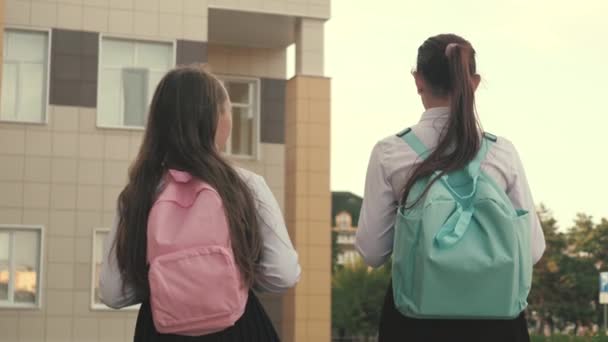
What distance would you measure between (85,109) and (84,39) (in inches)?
60.2

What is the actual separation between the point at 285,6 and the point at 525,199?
73.9 ft

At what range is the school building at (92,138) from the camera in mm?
25031

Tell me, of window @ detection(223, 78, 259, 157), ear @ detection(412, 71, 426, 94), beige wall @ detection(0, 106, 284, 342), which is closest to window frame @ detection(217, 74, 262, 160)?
window @ detection(223, 78, 259, 157)

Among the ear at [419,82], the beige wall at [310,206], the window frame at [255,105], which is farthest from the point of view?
the window frame at [255,105]

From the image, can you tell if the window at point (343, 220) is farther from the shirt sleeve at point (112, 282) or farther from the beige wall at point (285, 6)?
the shirt sleeve at point (112, 282)

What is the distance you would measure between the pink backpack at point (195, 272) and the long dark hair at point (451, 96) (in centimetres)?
72

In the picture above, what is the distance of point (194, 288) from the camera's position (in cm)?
412

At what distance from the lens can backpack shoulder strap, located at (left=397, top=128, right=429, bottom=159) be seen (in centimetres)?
450

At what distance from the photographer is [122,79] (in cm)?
2589

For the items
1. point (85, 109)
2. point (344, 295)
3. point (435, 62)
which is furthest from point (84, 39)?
point (344, 295)

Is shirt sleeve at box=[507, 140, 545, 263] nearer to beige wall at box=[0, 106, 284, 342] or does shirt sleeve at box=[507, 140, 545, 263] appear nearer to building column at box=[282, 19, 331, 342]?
beige wall at box=[0, 106, 284, 342]

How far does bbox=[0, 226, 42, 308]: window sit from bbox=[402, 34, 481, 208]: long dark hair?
21337 mm

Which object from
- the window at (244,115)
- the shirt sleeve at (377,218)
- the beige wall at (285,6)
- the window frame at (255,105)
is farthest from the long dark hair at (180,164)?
the window at (244,115)

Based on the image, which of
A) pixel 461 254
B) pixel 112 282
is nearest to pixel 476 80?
pixel 461 254
